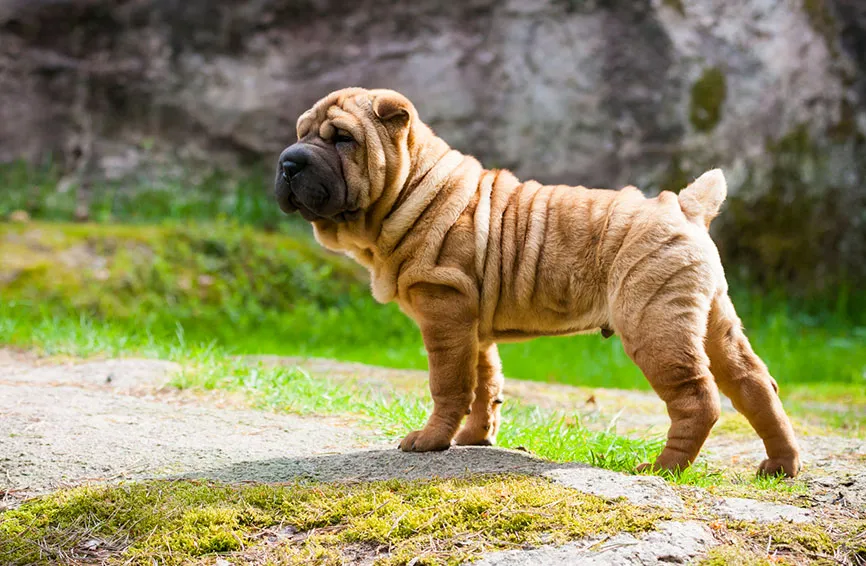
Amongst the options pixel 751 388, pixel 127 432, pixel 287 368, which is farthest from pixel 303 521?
pixel 287 368

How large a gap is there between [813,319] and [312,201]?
8276mm

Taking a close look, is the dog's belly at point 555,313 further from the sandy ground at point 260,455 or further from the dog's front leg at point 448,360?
the sandy ground at point 260,455

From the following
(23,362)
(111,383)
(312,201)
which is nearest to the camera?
(312,201)

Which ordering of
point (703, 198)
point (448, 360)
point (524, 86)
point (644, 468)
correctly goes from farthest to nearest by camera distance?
1. point (524, 86)
2. point (703, 198)
3. point (448, 360)
4. point (644, 468)

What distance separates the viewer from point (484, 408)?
4723mm

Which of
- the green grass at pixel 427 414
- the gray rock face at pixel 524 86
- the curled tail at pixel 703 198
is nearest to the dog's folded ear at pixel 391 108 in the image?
the curled tail at pixel 703 198

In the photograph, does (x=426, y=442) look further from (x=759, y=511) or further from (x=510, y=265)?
(x=759, y=511)

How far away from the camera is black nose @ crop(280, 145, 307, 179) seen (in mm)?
4512

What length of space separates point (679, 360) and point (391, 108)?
1.88 m

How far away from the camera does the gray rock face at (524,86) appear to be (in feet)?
37.1

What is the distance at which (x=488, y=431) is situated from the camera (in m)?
4.75

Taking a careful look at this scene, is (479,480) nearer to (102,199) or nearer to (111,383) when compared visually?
(111,383)

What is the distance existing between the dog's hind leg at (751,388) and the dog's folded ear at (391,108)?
1.79 m

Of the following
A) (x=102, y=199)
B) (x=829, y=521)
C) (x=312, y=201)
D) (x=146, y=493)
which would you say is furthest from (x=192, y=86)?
(x=829, y=521)
